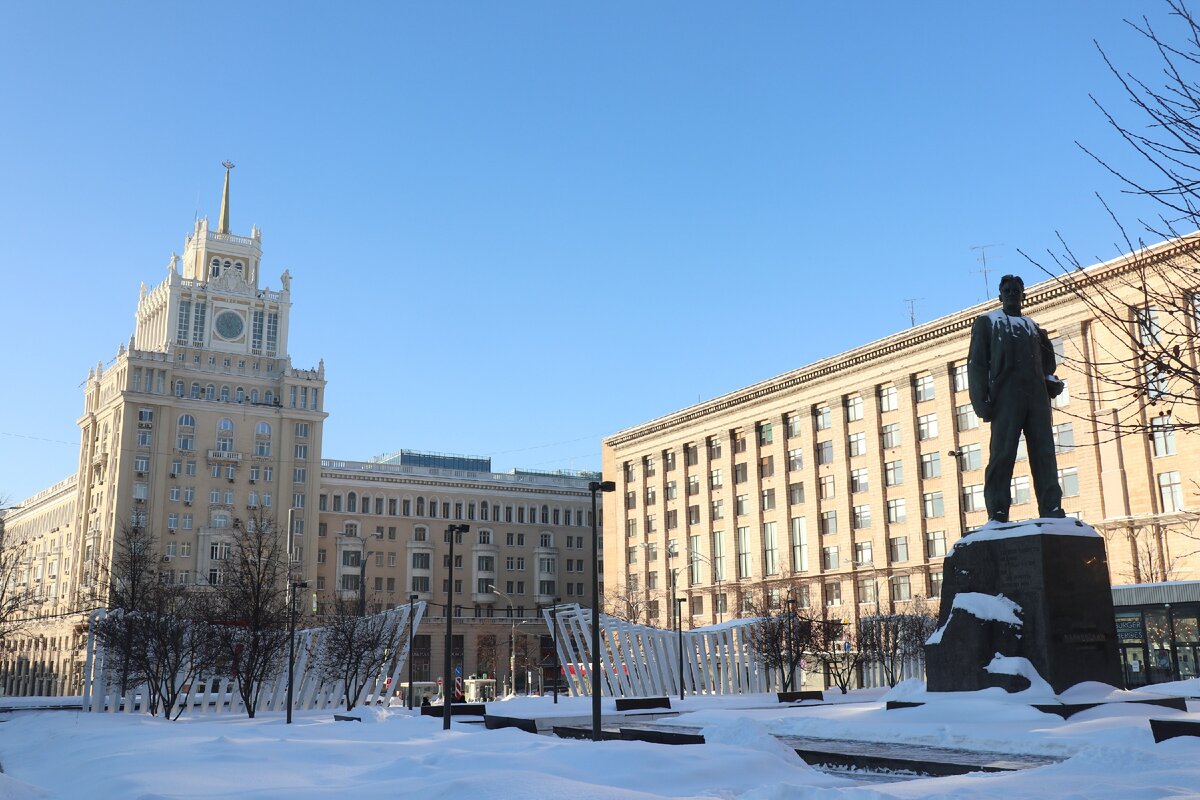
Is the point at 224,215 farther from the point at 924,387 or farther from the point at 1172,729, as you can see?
the point at 1172,729

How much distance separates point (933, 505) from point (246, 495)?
62.1 m

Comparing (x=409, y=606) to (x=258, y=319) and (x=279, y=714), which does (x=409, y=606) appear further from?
(x=258, y=319)

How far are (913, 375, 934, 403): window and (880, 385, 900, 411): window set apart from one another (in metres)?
1.42

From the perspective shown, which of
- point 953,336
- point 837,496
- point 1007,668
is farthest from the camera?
point 837,496

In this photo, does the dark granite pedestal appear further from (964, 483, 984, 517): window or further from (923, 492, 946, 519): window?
(923, 492, 946, 519): window

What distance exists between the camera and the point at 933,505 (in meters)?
66.6

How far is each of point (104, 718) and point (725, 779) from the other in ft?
84.6

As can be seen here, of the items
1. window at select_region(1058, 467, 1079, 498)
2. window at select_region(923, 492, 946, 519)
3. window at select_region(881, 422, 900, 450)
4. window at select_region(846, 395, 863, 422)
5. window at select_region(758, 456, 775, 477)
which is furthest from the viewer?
window at select_region(758, 456, 775, 477)

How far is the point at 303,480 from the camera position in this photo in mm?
102188

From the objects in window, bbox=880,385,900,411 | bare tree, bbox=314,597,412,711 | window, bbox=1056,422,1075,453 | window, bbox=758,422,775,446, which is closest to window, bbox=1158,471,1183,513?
window, bbox=1056,422,1075,453

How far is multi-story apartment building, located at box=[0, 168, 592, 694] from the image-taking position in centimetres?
9638

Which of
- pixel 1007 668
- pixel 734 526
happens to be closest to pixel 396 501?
pixel 734 526

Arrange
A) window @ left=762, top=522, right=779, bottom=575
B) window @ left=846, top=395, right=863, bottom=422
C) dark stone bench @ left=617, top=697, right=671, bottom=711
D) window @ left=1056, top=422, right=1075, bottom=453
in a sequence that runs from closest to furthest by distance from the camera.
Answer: dark stone bench @ left=617, top=697, right=671, bottom=711
window @ left=1056, top=422, right=1075, bottom=453
window @ left=846, top=395, right=863, bottom=422
window @ left=762, top=522, right=779, bottom=575

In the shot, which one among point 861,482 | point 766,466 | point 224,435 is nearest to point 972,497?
point 861,482
